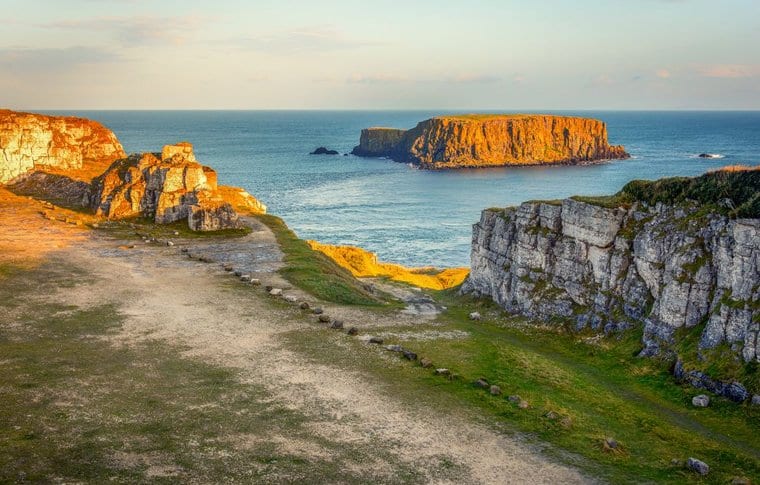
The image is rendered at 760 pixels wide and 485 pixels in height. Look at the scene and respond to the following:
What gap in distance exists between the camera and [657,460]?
3133 cm

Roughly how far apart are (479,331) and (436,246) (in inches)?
2899

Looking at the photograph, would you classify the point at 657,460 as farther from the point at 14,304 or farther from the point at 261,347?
the point at 14,304

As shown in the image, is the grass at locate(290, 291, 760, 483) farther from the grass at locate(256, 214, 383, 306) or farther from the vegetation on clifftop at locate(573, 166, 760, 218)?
the grass at locate(256, 214, 383, 306)

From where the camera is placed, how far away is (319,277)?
67.9 m

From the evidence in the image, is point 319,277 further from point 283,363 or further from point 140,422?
point 140,422

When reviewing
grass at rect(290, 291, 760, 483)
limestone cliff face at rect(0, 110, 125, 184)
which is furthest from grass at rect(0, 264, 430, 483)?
limestone cliff face at rect(0, 110, 125, 184)

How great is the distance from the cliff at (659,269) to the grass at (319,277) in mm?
15031

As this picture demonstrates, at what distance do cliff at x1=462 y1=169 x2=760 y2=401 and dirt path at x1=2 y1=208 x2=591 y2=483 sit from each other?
13.8 meters

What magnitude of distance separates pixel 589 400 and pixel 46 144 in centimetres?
12464

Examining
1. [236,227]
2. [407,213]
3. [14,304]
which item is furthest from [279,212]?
[14,304]

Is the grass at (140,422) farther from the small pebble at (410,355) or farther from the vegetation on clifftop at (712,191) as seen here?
the vegetation on clifftop at (712,191)

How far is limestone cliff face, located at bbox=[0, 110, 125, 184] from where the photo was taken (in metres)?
123

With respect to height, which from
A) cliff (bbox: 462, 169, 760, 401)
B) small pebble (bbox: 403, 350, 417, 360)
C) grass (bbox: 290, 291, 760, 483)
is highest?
cliff (bbox: 462, 169, 760, 401)

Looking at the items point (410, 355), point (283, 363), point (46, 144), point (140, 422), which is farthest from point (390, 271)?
point (46, 144)
